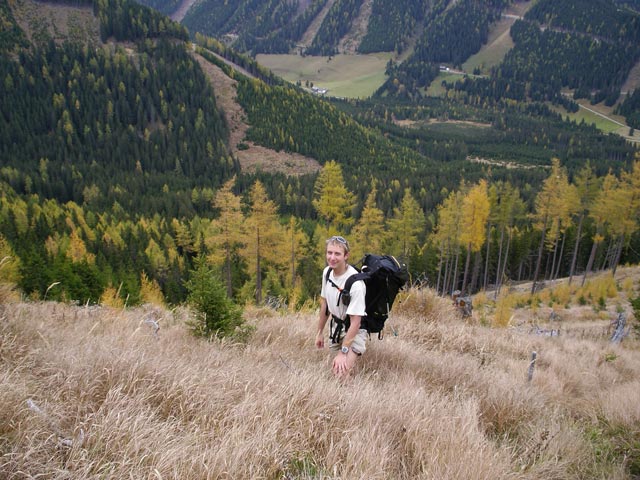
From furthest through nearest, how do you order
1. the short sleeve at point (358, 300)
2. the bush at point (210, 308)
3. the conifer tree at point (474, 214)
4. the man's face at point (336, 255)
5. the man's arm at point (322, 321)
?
the conifer tree at point (474, 214) < the bush at point (210, 308) < the man's arm at point (322, 321) < the man's face at point (336, 255) < the short sleeve at point (358, 300)

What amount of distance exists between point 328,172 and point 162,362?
2177 cm

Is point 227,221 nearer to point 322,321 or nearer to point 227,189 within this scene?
point 227,189

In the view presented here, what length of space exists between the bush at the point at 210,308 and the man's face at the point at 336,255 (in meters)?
1.84

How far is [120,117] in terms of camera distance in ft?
332

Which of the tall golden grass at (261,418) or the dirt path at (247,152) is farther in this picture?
the dirt path at (247,152)

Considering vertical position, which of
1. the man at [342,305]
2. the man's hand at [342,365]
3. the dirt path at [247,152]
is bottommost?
the dirt path at [247,152]

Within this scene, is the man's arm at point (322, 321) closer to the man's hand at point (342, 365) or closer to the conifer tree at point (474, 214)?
the man's hand at point (342, 365)

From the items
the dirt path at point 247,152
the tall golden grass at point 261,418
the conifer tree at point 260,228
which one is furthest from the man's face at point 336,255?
the dirt path at point 247,152

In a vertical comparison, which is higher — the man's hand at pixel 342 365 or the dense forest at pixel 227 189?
the man's hand at pixel 342 365

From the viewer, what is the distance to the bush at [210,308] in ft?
15.4

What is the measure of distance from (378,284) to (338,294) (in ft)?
1.42

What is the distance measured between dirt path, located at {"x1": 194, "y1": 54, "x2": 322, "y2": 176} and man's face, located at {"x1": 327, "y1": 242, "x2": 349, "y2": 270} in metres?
91.7

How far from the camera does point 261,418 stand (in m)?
2.42

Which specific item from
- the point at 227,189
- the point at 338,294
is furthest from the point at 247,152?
the point at 338,294
